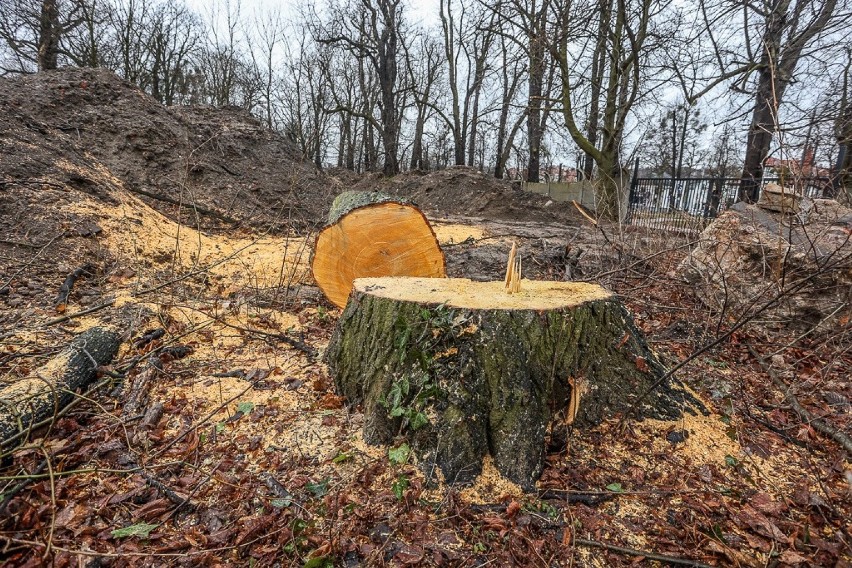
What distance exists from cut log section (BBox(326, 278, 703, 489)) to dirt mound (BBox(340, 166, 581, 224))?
351 inches

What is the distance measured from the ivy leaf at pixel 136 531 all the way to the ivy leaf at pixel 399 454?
97cm

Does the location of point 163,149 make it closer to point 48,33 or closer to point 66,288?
point 66,288

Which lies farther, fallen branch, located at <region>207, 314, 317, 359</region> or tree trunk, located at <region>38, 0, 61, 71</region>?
tree trunk, located at <region>38, 0, 61, 71</region>

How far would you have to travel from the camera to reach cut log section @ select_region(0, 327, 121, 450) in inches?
78.6

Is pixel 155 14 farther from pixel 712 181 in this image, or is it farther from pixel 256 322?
pixel 712 181

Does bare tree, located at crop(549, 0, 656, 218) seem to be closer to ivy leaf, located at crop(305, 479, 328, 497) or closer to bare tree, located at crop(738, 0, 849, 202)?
bare tree, located at crop(738, 0, 849, 202)

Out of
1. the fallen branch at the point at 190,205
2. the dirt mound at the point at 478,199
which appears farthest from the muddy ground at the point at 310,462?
the dirt mound at the point at 478,199

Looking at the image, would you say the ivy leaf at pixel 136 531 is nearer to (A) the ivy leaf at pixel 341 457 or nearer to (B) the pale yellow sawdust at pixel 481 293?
(A) the ivy leaf at pixel 341 457

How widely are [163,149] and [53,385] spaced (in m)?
6.08

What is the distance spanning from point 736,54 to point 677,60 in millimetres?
1419

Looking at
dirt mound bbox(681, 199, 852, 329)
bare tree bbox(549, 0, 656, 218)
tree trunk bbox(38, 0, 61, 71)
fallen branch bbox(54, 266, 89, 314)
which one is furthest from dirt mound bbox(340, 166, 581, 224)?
tree trunk bbox(38, 0, 61, 71)

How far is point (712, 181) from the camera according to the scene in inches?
377

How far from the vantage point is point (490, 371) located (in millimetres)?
1904

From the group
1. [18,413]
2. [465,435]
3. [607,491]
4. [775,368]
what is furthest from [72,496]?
[775,368]
